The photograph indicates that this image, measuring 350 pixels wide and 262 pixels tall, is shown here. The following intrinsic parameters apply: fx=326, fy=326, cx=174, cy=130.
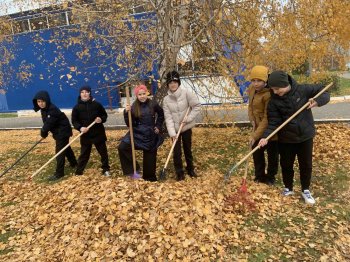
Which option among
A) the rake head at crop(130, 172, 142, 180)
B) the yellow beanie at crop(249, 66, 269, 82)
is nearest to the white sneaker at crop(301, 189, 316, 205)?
the yellow beanie at crop(249, 66, 269, 82)

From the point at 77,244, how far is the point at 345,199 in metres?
3.45

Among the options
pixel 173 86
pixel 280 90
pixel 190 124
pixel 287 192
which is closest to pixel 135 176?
pixel 190 124

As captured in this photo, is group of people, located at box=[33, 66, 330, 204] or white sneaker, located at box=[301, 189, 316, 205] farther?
white sneaker, located at box=[301, 189, 316, 205]

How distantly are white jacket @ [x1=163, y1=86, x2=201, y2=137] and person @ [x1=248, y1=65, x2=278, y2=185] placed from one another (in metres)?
0.85

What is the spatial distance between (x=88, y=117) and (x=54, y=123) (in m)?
0.66

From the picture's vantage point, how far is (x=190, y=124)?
4953mm

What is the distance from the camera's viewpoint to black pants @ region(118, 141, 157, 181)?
4945 millimetres

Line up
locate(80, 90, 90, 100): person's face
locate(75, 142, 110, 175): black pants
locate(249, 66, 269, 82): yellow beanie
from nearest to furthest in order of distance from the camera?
1. locate(249, 66, 269, 82): yellow beanie
2. locate(80, 90, 90, 100): person's face
3. locate(75, 142, 110, 175): black pants

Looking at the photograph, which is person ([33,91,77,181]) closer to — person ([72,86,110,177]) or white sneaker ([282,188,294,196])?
person ([72,86,110,177])

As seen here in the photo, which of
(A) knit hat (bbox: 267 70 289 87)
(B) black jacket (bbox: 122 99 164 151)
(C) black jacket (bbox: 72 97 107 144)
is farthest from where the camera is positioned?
(C) black jacket (bbox: 72 97 107 144)

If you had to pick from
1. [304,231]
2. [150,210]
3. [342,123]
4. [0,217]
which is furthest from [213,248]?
[342,123]

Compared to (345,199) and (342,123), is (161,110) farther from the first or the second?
(342,123)

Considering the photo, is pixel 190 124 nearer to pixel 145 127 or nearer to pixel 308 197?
pixel 145 127

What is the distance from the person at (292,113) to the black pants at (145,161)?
172 cm
